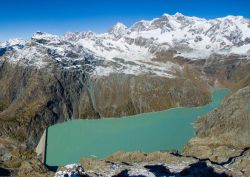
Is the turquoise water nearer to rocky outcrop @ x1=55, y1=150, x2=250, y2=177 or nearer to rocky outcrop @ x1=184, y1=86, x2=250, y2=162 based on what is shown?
rocky outcrop @ x1=184, y1=86, x2=250, y2=162

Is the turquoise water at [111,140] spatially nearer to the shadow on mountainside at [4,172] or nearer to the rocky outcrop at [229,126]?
the rocky outcrop at [229,126]

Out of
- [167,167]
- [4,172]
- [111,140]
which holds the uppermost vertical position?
[4,172]

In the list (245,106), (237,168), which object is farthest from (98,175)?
(245,106)

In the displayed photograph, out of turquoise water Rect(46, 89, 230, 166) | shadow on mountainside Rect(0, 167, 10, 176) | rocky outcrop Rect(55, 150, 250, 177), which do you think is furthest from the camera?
turquoise water Rect(46, 89, 230, 166)

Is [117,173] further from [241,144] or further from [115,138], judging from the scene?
[115,138]

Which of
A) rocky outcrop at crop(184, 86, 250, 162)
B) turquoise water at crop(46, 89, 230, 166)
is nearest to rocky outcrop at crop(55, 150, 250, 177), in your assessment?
rocky outcrop at crop(184, 86, 250, 162)

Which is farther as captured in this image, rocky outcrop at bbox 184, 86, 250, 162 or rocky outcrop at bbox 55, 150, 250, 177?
rocky outcrop at bbox 184, 86, 250, 162

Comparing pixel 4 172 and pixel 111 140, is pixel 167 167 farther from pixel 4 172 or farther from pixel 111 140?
pixel 111 140

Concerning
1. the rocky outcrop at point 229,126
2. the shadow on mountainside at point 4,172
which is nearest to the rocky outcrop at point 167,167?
the shadow on mountainside at point 4,172

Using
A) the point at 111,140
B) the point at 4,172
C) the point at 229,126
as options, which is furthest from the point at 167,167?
the point at 111,140

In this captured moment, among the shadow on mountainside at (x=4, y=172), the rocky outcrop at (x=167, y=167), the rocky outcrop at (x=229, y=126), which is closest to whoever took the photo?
the shadow on mountainside at (x=4, y=172)

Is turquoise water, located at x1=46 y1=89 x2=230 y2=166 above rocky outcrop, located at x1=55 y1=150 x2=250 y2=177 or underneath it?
underneath

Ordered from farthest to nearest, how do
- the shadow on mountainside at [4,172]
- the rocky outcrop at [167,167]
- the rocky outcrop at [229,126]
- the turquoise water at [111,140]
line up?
the turquoise water at [111,140] < the rocky outcrop at [229,126] < the rocky outcrop at [167,167] < the shadow on mountainside at [4,172]
